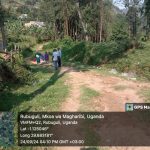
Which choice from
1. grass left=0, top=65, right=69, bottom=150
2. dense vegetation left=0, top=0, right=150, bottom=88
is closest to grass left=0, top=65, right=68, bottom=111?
grass left=0, top=65, right=69, bottom=150

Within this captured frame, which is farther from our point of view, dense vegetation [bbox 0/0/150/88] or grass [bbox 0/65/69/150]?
dense vegetation [bbox 0/0/150/88]

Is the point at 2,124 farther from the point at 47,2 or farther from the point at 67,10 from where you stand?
the point at 47,2

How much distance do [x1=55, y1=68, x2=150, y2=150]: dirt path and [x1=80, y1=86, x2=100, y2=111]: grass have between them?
0.16 meters

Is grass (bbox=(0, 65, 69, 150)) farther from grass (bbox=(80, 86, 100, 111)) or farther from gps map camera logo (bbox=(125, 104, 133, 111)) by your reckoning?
gps map camera logo (bbox=(125, 104, 133, 111))

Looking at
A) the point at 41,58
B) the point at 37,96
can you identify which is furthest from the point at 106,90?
the point at 41,58

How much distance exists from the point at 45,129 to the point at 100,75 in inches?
378

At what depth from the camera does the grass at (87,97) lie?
12466 mm

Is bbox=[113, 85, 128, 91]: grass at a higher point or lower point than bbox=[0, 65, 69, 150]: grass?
higher

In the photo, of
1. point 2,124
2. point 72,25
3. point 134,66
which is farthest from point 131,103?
point 72,25

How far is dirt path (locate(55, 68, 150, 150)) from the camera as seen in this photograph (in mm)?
12516

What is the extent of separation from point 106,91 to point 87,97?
1.55m

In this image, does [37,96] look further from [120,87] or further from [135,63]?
[135,63]

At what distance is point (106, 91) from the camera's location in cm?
1498

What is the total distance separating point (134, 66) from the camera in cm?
2330
